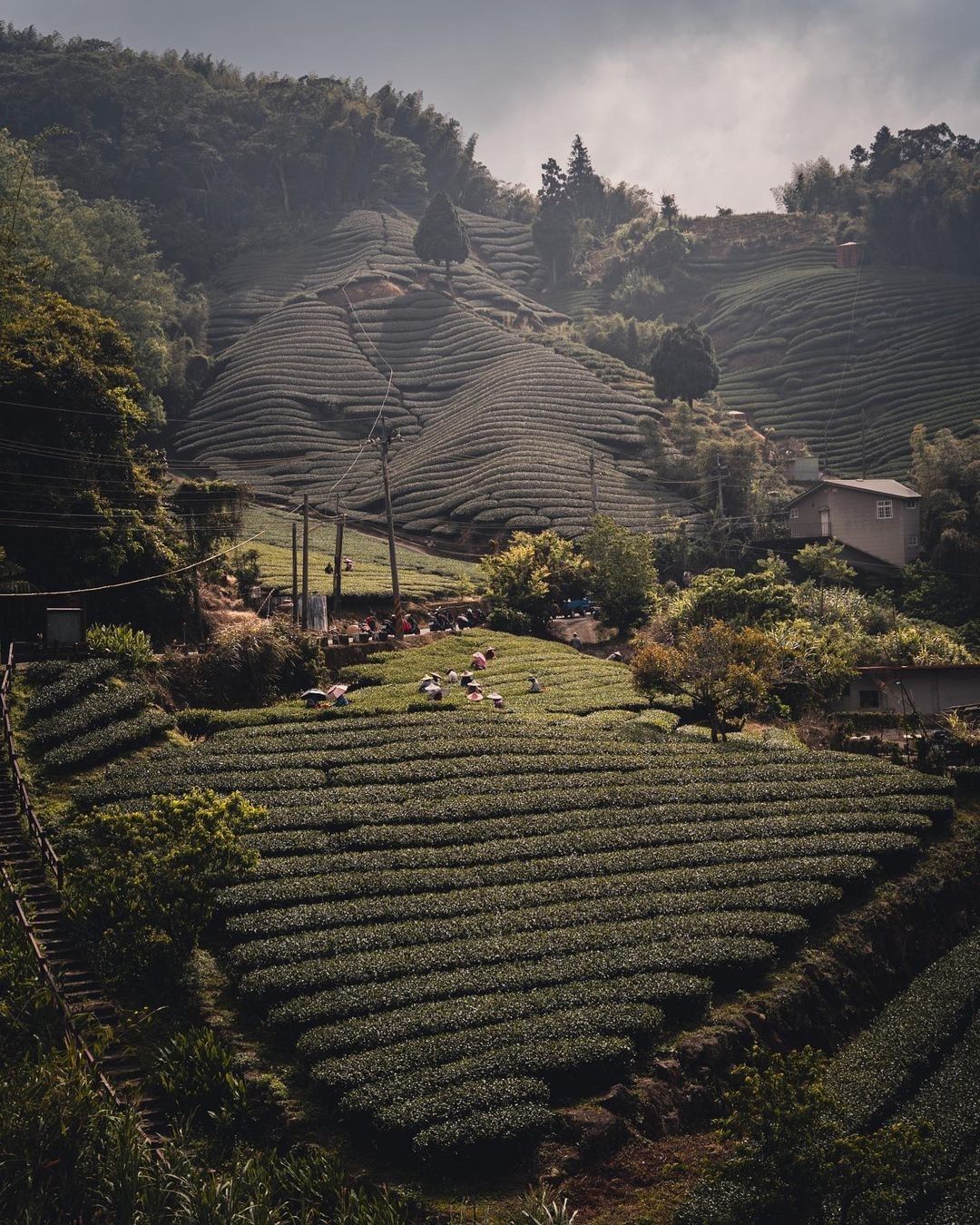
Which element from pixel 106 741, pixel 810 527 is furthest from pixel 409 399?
pixel 106 741

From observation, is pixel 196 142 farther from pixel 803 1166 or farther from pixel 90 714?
pixel 803 1166

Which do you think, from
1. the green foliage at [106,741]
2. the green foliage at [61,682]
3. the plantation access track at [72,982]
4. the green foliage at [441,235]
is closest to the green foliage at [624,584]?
the green foliage at [61,682]

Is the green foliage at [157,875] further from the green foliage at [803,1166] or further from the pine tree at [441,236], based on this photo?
the pine tree at [441,236]

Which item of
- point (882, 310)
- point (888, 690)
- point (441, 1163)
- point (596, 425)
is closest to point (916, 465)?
point (596, 425)

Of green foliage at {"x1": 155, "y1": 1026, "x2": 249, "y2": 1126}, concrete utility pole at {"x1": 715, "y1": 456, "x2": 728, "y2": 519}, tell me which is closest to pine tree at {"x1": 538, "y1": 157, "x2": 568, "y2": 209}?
concrete utility pole at {"x1": 715, "y1": 456, "x2": 728, "y2": 519}

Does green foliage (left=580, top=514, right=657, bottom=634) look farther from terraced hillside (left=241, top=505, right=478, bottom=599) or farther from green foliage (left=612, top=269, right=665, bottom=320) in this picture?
green foliage (left=612, top=269, right=665, bottom=320)

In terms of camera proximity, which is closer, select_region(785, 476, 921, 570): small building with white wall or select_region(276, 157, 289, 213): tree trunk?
select_region(785, 476, 921, 570): small building with white wall
